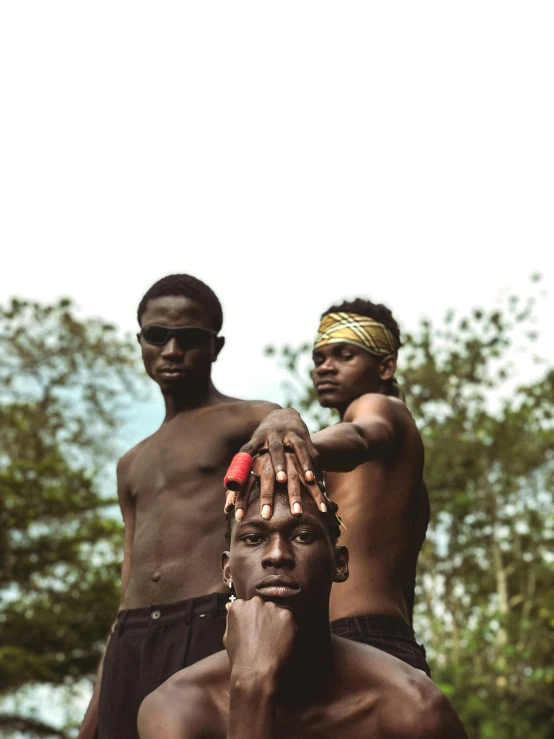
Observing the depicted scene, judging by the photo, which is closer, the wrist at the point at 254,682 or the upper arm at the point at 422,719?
the wrist at the point at 254,682

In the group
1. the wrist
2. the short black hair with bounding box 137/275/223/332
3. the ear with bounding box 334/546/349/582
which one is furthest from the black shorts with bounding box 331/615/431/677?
the short black hair with bounding box 137/275/223/332

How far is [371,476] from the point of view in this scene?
4633 millimetres

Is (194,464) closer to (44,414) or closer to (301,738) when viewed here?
(301,738)

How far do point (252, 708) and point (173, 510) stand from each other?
203 cm

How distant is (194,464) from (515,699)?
61.4 ft

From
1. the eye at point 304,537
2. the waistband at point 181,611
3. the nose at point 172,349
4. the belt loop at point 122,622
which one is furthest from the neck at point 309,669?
the nose at point 172,349

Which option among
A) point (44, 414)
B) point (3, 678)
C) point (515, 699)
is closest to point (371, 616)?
point (3, 678)

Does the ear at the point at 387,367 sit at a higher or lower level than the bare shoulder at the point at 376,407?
higher

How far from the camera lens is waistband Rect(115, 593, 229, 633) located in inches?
176

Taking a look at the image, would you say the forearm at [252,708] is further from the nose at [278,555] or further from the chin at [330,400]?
the chin at [330,400]

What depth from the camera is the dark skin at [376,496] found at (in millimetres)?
4301

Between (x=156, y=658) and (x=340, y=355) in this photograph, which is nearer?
(x=156, y=658)

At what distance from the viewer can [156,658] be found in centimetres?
454

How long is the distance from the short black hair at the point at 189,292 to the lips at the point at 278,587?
2.24 m
